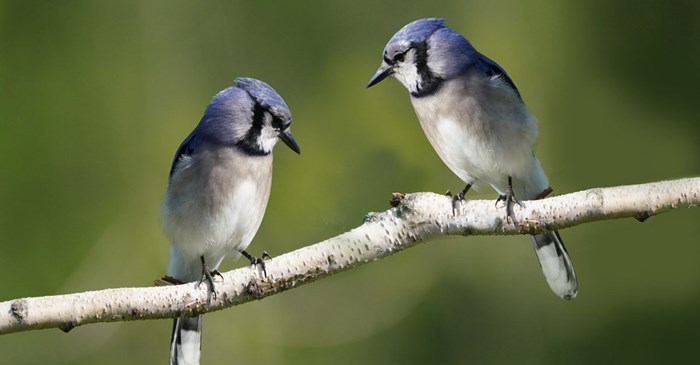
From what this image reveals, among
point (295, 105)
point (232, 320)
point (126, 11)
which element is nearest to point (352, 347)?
point (232, 320)

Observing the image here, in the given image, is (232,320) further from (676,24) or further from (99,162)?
(676,24)

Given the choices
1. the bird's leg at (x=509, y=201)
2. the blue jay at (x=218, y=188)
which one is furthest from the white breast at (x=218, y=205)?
the bird's leg at (x=509, y=201)

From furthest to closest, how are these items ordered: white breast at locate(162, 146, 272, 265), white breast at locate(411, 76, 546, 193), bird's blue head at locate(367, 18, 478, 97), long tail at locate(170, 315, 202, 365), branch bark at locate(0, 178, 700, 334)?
long tail at locate(170, 315, 202, 365), white breast at locate(162, 146, 272, 265), white breast at locate(411, 76, 546, 193), bird's blue head at locate(367, 18, 478, 97), branch bark at locate(0, 178, 700, 334)

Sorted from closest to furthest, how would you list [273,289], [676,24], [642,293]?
[273,289], [676,24], [642,293]

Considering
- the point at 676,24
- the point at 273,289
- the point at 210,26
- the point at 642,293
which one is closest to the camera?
the point at 273,289

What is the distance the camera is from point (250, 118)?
2188mm

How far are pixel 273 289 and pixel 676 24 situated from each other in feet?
7.51

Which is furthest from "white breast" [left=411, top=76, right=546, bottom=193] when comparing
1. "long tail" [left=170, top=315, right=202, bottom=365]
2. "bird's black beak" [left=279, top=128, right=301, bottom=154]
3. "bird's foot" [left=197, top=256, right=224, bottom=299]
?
"long tail" [left=170, top=315, right=202, bottom=365]

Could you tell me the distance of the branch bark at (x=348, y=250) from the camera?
176 centimetres

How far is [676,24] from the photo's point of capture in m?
3.58

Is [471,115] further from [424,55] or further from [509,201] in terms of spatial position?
[509,201]

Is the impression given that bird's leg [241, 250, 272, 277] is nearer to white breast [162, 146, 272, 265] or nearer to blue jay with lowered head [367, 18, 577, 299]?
white breast [162, 146, 272, 265]

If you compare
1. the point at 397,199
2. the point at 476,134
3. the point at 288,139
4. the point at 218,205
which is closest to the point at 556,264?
the point at 476,134

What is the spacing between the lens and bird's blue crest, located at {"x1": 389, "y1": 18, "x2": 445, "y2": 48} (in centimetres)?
207
